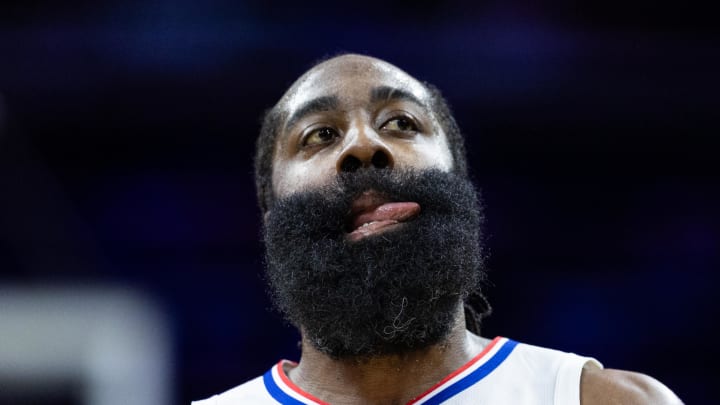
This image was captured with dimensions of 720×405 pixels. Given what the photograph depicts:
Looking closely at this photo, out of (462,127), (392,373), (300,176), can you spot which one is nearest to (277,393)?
(392,373)

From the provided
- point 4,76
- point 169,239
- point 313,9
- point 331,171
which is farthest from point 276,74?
point 331,171

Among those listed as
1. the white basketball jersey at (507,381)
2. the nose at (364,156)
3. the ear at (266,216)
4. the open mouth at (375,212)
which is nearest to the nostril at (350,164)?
the nose at (364,156)

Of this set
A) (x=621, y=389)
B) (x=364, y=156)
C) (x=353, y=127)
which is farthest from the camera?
(x=353, y=127)

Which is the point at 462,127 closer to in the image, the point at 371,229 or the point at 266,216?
the point at 266,216

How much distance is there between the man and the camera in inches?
70.1

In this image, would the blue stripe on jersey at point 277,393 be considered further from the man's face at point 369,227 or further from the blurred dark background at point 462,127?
the blurred dark background at point 462,127

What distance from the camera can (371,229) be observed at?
184 centimetres

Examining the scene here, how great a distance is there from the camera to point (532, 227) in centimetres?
438

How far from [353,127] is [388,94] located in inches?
6.5

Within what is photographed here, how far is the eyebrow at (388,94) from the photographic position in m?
2.16

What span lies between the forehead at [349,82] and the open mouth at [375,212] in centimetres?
37

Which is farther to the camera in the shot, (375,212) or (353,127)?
(353,127)

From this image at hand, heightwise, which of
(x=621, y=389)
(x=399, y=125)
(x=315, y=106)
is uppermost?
(x=315, y=106)

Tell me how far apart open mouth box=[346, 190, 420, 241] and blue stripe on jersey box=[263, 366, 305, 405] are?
42cm
